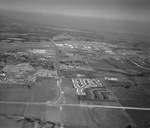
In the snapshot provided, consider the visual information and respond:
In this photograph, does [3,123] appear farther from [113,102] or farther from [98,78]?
[98,78]

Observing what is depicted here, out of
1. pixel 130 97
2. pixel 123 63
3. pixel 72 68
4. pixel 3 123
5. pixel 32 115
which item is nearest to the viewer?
pixel 3 123

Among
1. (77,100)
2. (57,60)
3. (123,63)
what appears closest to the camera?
(77,100)

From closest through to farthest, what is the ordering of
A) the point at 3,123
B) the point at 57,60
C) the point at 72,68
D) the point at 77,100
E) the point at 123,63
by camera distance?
the point at 3,123
the point at 77,100
the point at 72,68
the point at 57,60
the point at 123,63

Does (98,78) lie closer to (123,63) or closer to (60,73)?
(60,73)

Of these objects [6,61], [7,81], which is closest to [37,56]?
[6,61]

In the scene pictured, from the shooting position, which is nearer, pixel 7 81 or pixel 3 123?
pixel 3 123

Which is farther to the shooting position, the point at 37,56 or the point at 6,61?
the point at 37,56

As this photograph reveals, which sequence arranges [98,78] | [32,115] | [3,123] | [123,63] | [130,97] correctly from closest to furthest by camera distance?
[3,123] < [32,115] < [130,97] < [98,78] < [123,63]

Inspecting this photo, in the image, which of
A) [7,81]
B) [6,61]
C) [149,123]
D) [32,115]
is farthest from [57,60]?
[149,123]
